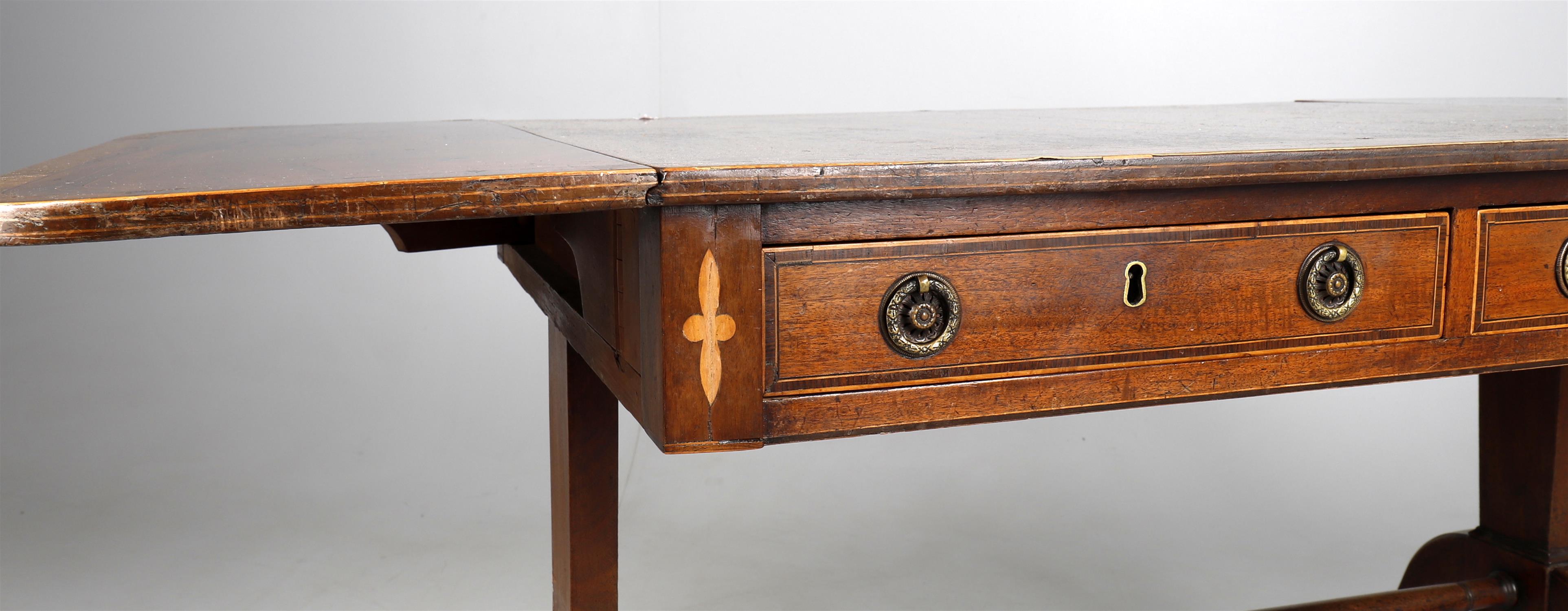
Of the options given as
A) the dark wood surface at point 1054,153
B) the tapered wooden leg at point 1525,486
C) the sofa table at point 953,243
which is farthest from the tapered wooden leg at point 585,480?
the tapered wooden leg at point 1525,486

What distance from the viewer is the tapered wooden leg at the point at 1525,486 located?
220 centimetres

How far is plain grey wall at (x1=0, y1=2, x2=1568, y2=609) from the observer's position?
113 inches

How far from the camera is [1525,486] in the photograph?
7.44 ft

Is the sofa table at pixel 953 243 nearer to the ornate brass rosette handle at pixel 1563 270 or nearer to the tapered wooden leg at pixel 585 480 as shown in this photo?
the ornate brass rosette handle at pixel 1563 270

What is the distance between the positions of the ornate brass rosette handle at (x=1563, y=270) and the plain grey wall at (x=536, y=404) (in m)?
1.30

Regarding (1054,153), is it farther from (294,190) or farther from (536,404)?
(536,404)

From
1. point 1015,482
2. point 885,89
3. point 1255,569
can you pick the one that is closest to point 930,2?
point 885,89

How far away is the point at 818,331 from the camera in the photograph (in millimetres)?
1276

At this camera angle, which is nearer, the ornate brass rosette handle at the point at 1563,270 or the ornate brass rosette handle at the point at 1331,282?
the ornate brass rosette handle at the point at 1331,282

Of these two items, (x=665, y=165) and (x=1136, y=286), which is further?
(x=1136, y=286)

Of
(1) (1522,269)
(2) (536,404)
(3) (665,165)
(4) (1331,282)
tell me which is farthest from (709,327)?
(2) (536,404)

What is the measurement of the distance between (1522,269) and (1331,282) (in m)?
0.26

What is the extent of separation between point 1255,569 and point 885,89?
181 centimetres

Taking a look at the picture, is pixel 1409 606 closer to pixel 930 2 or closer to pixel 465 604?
pixel 465 604
